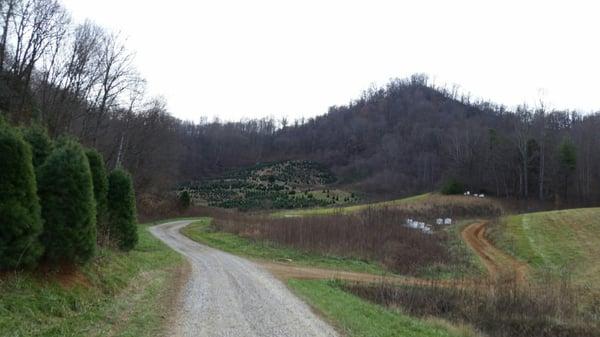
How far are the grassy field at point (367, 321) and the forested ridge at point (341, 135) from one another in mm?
21281

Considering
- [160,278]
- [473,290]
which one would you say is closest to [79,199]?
[160,278]

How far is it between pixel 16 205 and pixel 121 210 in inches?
390

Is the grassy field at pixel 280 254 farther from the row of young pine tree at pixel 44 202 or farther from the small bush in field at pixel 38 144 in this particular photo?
the small bush in field at pixel 38 144

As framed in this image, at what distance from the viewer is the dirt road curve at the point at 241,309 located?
9.22 meters

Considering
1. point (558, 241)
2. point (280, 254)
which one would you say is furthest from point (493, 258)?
point (280, 254)

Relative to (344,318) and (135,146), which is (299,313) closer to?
(344,318)

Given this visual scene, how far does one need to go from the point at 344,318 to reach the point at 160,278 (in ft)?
22.3

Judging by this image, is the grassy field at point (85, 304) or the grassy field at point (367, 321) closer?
the grassy field at point (85, 304)

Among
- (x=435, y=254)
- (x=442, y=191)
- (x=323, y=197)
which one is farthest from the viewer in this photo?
(x=323, y=197)

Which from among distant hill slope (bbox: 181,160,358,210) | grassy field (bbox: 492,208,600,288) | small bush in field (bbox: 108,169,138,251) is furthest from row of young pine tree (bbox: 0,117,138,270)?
distant hill slope (bbox: 181,160,358,210)

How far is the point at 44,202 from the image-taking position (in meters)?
10.4

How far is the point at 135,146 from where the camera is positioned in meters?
52.5

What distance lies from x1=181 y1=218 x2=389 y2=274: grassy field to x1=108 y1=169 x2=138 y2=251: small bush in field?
9.02 metres

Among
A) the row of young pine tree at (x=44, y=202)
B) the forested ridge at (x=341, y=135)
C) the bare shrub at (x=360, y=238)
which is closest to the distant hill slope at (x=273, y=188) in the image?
the forested ridge at (x=341, y=135)
